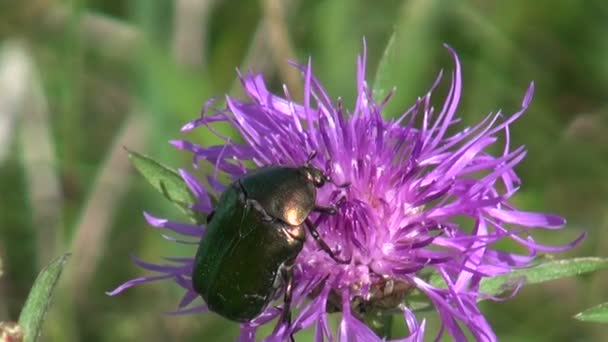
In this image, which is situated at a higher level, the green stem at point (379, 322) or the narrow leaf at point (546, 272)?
the narrow leaf at point (546, 272)

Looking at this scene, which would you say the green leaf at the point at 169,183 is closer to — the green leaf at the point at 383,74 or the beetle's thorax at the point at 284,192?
the beetle's thorax at the point at 284,192

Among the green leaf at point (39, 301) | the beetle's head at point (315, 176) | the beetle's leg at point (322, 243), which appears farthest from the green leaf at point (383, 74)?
the green leaf at point (39, 301)

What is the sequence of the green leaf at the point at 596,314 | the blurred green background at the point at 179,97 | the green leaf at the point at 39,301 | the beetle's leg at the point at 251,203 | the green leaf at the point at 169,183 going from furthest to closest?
the blurred green background at the point at 179,97 < the green leaf at the point at 169,183 < the beetle's leg at the point at 251,203 < the green leaf at the point at 39,301 < the green leaf at the point at 596,314

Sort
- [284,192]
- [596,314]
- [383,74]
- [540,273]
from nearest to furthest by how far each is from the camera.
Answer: [596,314], [540,273], [284,192], [383,74]

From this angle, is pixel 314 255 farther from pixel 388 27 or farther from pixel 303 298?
pixel 388 27

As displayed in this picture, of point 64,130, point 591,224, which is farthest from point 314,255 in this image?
point 64,130

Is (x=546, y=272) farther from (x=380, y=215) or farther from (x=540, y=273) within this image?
(x=380, y=215)

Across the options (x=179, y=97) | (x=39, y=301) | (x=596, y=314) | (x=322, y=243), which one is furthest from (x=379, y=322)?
(x=179, y=97)
